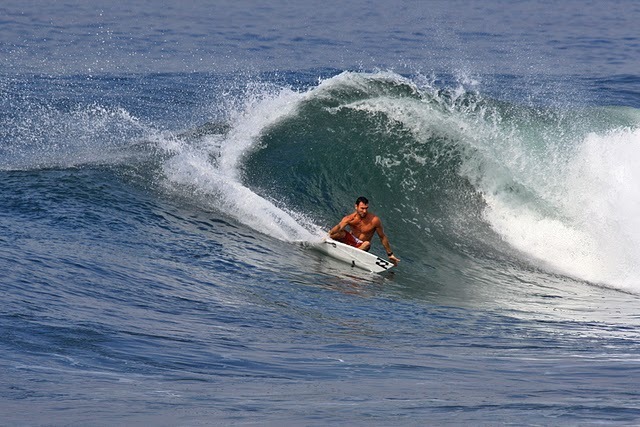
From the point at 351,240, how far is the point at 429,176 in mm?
3873

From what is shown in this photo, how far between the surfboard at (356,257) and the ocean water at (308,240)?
0.25 meters

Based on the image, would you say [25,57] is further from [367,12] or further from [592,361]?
[592,361]

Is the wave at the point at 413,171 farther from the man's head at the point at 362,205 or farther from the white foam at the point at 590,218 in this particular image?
the man's head at the point at 362,205

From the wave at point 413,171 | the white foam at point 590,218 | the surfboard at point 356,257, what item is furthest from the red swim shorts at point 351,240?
the white foam at point 590,218

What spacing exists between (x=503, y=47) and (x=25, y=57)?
1684 centimetres

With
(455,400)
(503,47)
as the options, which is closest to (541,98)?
(503,47)

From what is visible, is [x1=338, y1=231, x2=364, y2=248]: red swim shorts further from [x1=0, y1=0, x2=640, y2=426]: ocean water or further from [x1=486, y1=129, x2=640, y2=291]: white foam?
[x1=486, y1=129, x2=640, y2=291]: white foam

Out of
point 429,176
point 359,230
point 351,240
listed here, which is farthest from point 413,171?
point 351,240

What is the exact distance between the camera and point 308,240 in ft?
50.0

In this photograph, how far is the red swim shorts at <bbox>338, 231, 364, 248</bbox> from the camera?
14.9 metres

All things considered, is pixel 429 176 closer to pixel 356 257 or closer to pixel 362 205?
pixel 362 205

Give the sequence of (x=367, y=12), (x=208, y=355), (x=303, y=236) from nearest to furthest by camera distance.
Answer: (x=208, y=355) → (x=303, y=236) → (x=367, y=12)

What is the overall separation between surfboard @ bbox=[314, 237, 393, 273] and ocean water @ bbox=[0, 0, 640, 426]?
25 centimetres

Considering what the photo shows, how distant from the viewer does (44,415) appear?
7723mm
